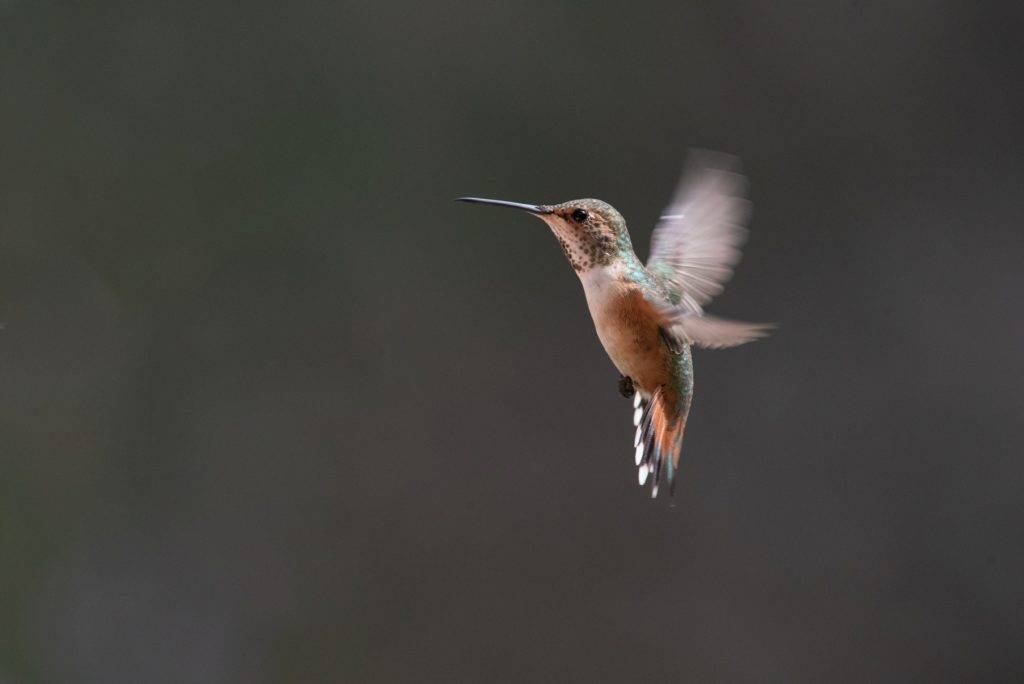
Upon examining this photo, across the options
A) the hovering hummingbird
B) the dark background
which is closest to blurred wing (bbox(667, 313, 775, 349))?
→ the hovering hummingbird

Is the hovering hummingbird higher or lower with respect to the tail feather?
higher

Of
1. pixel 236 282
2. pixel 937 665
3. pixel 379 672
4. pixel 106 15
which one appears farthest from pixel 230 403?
pixel 937 665

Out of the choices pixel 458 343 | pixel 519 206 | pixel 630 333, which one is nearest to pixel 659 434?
pixel 630 333

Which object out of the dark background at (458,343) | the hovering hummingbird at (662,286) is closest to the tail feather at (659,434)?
the hovering hummingbird at (662,286)

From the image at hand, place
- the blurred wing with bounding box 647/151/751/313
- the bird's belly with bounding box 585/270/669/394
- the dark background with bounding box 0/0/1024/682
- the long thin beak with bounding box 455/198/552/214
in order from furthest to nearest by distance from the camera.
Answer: the dark background with bounding box 0/0/1024/682
the blurred wing with bounding box 647/151/751/313
the bird's belly with bounding box 585/270/669/394
the long thin beak with bounding box 455/198/552/214

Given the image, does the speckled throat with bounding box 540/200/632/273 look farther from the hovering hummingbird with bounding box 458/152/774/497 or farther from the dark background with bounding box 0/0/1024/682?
the dark background with bounding box 0/0/1024/682

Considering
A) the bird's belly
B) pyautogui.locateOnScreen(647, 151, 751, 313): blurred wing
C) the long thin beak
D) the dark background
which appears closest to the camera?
the long thin beak

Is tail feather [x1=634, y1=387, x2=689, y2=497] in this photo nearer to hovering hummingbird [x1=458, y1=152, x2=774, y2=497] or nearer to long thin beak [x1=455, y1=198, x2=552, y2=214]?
hovering hummingbird [x1=458, y1=152, x2=774, y2=497]

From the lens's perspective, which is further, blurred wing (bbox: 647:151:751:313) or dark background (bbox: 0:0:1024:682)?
dark background (bbox: 0:0:1024:682)
